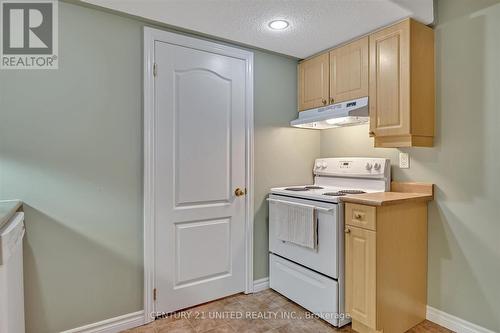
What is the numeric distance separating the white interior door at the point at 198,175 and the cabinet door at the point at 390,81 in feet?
3.51

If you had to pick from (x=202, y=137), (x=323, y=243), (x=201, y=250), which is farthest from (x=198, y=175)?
(x=323, y=243)

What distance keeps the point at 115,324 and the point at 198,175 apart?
1.19m

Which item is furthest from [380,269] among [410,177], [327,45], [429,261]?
[327,45]

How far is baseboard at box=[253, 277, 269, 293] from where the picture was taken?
2609 millimetres

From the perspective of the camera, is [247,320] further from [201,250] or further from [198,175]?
[198,175]

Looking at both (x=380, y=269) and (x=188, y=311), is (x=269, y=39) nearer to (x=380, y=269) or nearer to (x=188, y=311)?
(x=380, y=269)

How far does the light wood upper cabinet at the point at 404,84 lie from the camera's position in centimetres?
195

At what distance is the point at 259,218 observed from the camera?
8.75 ft

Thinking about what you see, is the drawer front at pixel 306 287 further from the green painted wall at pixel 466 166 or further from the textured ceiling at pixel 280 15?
the textured ceiling at pixel 280 15

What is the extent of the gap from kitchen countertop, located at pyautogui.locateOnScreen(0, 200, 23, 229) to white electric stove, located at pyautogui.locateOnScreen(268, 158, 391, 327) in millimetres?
1773

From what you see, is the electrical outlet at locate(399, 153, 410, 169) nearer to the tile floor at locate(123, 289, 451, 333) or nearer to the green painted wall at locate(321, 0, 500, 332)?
the green painted wall at locate(321, 0, 500, 332)

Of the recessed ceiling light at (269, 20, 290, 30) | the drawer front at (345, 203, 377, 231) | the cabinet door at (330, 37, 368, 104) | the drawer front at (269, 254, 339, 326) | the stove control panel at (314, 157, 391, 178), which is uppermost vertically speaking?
the recessed ceiling light at (269, 20, 290, 30)

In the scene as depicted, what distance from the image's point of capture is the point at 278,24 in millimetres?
2070

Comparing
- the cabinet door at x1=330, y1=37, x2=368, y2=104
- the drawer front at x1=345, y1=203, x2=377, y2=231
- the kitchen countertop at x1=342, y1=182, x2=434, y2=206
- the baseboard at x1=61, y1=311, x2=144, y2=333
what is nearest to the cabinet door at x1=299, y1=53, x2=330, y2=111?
the cabinet door at x1=330, y1=37, x2=368, y2=104
